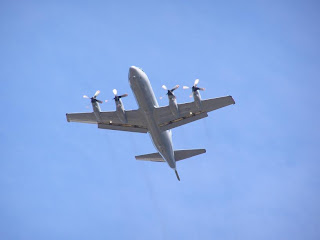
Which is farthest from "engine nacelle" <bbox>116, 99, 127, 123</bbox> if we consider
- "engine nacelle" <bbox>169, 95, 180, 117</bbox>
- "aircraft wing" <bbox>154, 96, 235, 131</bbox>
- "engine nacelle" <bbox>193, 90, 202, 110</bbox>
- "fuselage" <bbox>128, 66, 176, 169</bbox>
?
"engine nacelle" <bbox>193, 90, 202, 110</bbox>

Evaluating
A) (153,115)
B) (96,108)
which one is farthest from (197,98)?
(96,108)

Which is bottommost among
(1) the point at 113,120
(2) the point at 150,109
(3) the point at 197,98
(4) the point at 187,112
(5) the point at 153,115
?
(4) the point at 187,112

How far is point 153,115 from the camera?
5566 cm

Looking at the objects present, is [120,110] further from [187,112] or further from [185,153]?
[185,153]

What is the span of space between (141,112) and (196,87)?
7.13 metres

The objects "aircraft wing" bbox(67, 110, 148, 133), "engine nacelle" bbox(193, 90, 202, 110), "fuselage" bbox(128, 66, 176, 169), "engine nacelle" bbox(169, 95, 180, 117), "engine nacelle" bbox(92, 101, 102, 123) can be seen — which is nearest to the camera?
"fuselage" bbox(128, 66, 176, 169)

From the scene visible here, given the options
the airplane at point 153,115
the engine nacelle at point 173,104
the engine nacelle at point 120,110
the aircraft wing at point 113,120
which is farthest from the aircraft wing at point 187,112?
the engine nacelle at point 120,110

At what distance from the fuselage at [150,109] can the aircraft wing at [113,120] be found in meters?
1.47

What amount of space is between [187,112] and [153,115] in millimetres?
4204

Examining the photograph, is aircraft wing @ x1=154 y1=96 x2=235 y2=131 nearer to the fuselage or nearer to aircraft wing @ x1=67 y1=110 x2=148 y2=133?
the fuselage

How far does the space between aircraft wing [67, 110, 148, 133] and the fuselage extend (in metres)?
1.47

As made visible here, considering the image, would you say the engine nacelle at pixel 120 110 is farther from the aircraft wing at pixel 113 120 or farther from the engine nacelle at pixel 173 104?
the engine nacelle at pixel 173 104

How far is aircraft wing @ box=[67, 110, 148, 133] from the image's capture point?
57.6 meters

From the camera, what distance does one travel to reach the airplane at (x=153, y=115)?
54.4 metres
